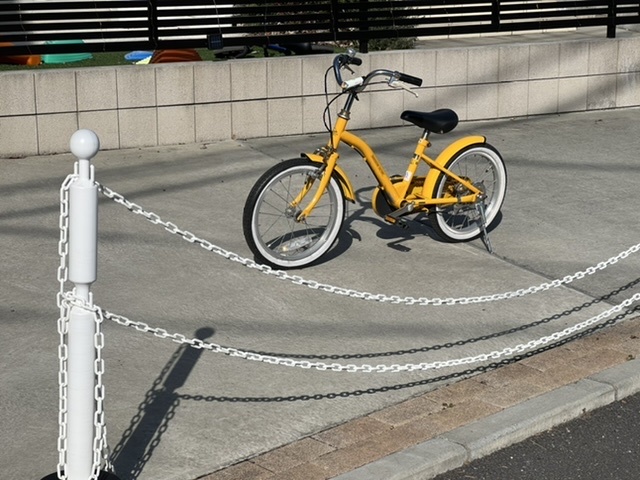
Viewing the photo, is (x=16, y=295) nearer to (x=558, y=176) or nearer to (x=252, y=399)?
(x=252, y=399)

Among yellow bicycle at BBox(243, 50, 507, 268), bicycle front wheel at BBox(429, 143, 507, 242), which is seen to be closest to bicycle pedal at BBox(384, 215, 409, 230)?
yellow bicycle at BBox(243, 50, 507, 268)

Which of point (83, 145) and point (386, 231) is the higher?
point (83, 145)

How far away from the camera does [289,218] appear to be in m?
7.18

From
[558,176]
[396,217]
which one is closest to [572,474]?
[396,217]

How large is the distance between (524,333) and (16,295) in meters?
2.89

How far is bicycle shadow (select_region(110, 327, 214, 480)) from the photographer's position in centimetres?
484

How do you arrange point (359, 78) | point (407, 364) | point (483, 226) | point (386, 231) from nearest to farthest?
point (407, 364) < point (359, 78) < point (483, 226) < point (386, 231)

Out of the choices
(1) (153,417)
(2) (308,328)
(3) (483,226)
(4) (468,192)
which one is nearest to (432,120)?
(4) (468,192)

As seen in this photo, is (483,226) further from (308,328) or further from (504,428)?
(504,428)

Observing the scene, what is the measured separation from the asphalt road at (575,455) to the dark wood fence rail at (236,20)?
5.87m

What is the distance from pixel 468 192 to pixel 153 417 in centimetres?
318

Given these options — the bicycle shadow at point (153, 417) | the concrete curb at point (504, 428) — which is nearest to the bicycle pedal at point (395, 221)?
the bicycle shadow at point (153, 417)

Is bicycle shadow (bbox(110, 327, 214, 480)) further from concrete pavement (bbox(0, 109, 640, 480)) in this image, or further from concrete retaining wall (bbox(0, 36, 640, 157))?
concrete retaining wall (bbox(0, 36, 640, 157))

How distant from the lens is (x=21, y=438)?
16.5ft
